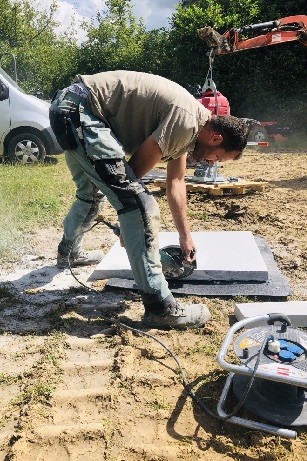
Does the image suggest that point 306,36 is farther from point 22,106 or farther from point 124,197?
point 124,197

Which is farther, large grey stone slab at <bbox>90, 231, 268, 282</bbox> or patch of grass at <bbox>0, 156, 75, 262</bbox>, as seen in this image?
patch of grass at <bbox>0, 156, 75, 262</bbox>

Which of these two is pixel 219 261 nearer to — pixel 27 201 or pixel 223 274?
pixel 223 274

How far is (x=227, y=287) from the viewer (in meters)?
3.66

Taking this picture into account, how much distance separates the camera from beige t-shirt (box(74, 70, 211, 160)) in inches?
109

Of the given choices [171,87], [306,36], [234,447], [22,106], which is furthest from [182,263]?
[306,36]

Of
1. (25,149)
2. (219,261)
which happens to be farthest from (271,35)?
(219,261)

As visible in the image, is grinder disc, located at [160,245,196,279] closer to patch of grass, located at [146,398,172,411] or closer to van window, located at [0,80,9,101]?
patch of grass, located at [146,398,172,411]

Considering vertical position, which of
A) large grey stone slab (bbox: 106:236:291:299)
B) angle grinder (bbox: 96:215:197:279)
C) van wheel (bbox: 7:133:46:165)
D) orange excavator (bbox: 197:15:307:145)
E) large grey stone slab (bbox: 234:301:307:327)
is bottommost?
van wheel (bbox: 7:133:46:165)

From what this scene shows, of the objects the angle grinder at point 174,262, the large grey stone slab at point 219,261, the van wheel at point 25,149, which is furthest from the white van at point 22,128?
the angle grinder at point 174,262

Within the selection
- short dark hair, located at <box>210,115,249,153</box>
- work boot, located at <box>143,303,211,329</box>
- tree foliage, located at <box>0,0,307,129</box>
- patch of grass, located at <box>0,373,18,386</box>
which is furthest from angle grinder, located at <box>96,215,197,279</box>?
tree foliage, located at <box>0,0,307,129</box>

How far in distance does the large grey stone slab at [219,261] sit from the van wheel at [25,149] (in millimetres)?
5513

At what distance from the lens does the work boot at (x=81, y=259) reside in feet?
13.2

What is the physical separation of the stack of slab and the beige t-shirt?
3.67 feet

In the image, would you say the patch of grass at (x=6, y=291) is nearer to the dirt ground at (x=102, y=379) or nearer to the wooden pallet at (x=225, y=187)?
the dirt ground at (x=102, y=379)
